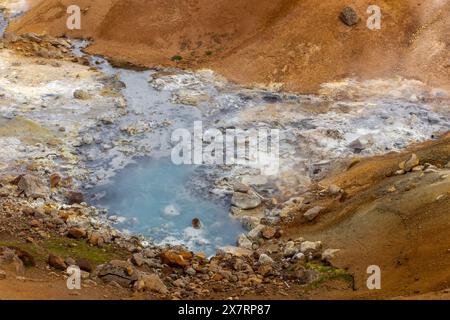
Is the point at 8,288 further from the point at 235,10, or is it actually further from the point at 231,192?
the point at 235,10

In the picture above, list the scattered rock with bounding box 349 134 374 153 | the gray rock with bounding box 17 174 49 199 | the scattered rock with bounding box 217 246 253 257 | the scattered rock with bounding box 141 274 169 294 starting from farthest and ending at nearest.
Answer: the scattered rock with bounding box 349 134 374 153 → the gray rock with bounding box 17 174 49 199 → the scattered rock with bounding box 217 246 253 257 → the scattered rock with bounding box 141 274 169 294

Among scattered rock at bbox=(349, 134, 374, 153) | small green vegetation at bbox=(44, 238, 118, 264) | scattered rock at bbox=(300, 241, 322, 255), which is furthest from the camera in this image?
scattered rock at bbox=(349, 134, 374, 153)

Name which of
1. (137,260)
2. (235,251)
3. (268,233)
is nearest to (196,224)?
(235,251)

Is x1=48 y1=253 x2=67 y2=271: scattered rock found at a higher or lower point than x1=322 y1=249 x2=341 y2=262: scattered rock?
higher

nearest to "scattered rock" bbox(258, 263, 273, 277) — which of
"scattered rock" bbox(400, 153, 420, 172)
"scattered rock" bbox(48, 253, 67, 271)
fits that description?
"scattered rock" bbox(48, 253, 67, 271)

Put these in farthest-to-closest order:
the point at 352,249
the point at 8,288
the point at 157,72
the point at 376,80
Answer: the point at 157,72
the point at 376,80
the point at 352,249
the point at 8,288

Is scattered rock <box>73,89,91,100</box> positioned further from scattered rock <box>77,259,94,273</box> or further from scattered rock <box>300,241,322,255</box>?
scattered rock <box>300,241,322,255</box>

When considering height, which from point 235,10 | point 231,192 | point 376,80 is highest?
point 235,10
